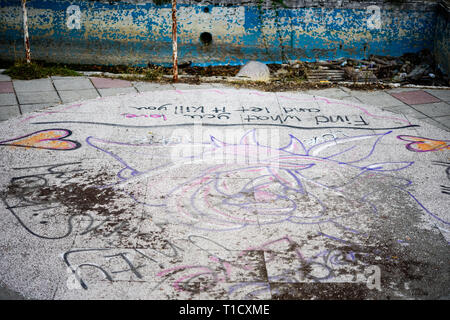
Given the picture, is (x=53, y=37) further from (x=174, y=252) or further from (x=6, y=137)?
(x=174, y=252)

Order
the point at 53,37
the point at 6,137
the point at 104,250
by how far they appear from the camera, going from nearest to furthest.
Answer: the point at 104,250
the point at 6,137
the point at 53,37

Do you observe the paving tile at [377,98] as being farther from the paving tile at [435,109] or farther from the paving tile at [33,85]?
the paving tile at [33,85]

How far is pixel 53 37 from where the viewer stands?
10.0m

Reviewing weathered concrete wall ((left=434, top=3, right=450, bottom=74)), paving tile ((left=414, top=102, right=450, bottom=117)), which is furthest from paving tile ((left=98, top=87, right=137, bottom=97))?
weathered concrete wall ((left=434, top=3, right=450, bottom=74))

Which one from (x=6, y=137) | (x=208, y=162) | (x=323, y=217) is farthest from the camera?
(x=6, y=137)

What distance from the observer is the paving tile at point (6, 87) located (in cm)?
717

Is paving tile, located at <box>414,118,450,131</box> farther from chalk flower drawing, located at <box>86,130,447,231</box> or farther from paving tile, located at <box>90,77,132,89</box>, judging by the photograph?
paving tile, located at <box>90,77,132,89</box>

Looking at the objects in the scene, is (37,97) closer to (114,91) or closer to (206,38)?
(114,91)

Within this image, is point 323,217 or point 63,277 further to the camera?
point 323,217

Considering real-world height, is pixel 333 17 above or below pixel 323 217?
above

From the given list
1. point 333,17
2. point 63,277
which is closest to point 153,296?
point 63,277

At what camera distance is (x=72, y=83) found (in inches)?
307
